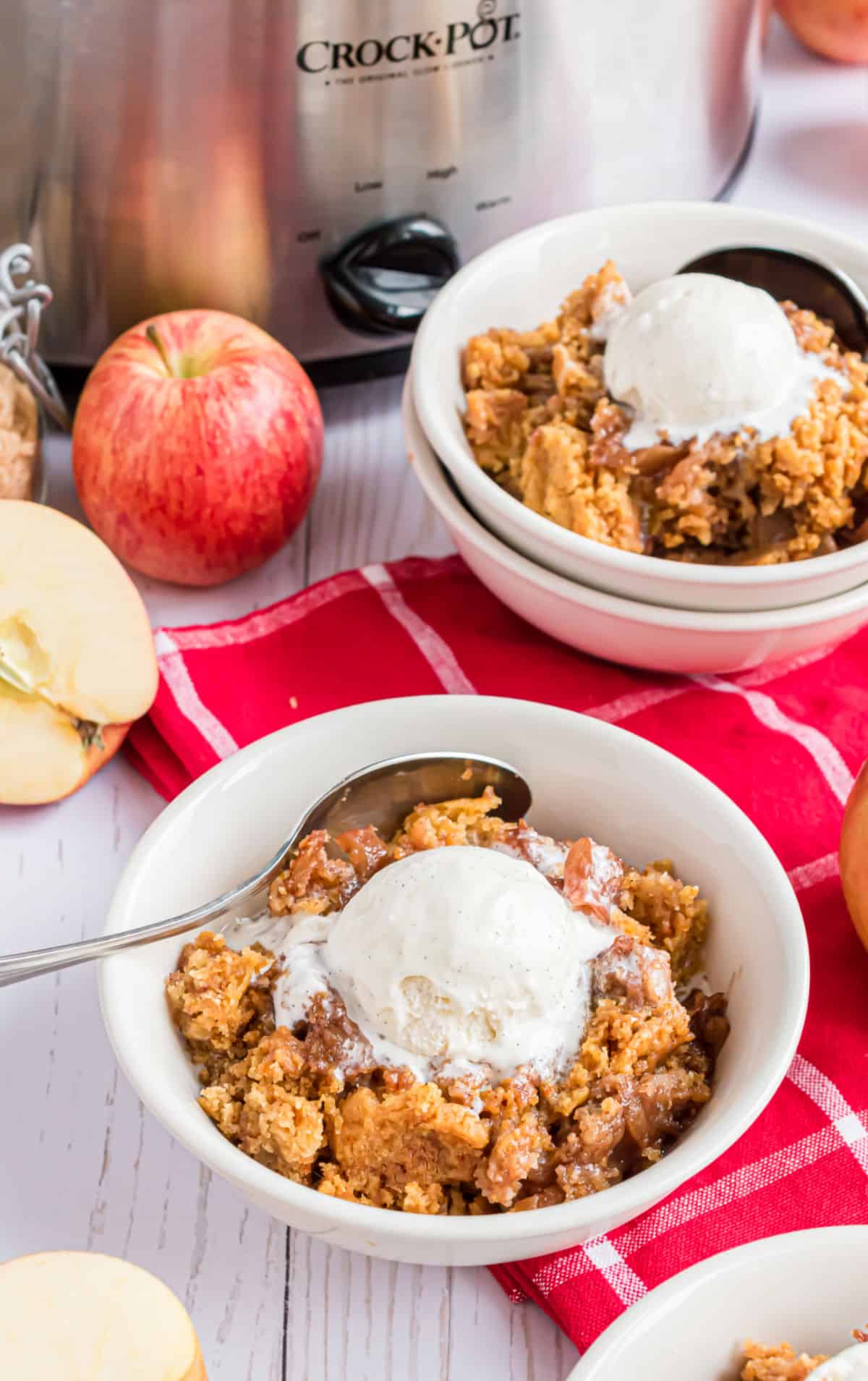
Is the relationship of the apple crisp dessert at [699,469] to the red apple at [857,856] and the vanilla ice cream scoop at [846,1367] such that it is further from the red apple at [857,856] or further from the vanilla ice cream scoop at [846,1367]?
the vanilla ice cream scoop at [846,1367]

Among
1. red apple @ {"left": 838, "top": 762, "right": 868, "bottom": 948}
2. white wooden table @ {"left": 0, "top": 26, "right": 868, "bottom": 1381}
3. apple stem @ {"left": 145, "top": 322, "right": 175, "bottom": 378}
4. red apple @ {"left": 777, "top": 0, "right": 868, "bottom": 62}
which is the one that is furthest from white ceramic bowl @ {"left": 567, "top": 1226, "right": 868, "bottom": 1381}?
red apple @ {"left": 777, "top": 0, "right": 868, "bottom": 62}

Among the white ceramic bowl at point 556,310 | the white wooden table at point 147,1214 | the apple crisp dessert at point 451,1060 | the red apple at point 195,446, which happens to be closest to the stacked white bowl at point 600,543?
the white ceramic bowl at point 556,310

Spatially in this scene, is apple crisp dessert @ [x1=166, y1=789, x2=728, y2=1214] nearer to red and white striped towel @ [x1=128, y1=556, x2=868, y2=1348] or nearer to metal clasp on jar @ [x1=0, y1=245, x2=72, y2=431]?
red and white striped towel @ [x1=128, y1=556, x2=868, y2=1348]

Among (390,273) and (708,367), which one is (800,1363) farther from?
(390,273)

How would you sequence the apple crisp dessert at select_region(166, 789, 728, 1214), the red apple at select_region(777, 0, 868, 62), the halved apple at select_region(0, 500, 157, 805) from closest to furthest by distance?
the apple crisp dessert at select_region(166, 789, 728, 1214), the halved apple at select_region(0, 500, 157, 805), the red apple at select_region(777, 0, 868, 62)

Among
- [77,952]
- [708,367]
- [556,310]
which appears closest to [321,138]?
[556,310]

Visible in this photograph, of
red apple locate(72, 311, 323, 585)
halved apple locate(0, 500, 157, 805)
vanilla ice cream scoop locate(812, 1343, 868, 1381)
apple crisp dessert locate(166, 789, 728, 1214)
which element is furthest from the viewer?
red apple locate(72, 311, 323, 585)
